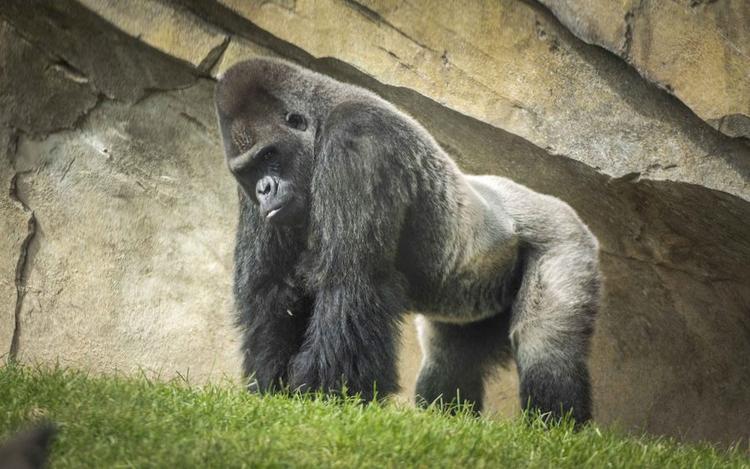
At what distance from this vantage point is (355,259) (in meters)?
4.14

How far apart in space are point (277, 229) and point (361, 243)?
49 cm

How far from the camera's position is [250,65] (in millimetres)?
4551

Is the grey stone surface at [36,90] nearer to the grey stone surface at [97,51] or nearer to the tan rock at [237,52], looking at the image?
the grey stone surface at [97,51]

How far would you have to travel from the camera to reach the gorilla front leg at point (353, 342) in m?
4.12

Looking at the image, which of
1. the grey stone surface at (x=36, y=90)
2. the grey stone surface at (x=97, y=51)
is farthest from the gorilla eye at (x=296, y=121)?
the grey stone surface at (x=36, y=90)

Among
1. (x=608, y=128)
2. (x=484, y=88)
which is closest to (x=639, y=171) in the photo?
(x=608, y=128)

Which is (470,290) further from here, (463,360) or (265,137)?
(265,137)

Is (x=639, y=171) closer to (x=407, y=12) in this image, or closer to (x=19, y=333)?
(x=407, y=12)

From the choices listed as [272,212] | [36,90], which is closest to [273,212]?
[272,212]

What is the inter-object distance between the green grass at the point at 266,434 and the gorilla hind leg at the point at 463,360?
1.17m

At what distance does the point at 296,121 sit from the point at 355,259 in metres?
0.73

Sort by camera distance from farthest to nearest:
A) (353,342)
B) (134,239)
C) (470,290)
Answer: (134,239) → (470,290) → (353,342)

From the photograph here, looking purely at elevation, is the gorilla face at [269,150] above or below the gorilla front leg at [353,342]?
above

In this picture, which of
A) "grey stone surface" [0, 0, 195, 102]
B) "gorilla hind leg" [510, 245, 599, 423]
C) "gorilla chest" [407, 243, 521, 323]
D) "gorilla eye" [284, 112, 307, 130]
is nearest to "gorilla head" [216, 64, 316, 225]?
"gorilla eye" [284, 112, 307, 130]
